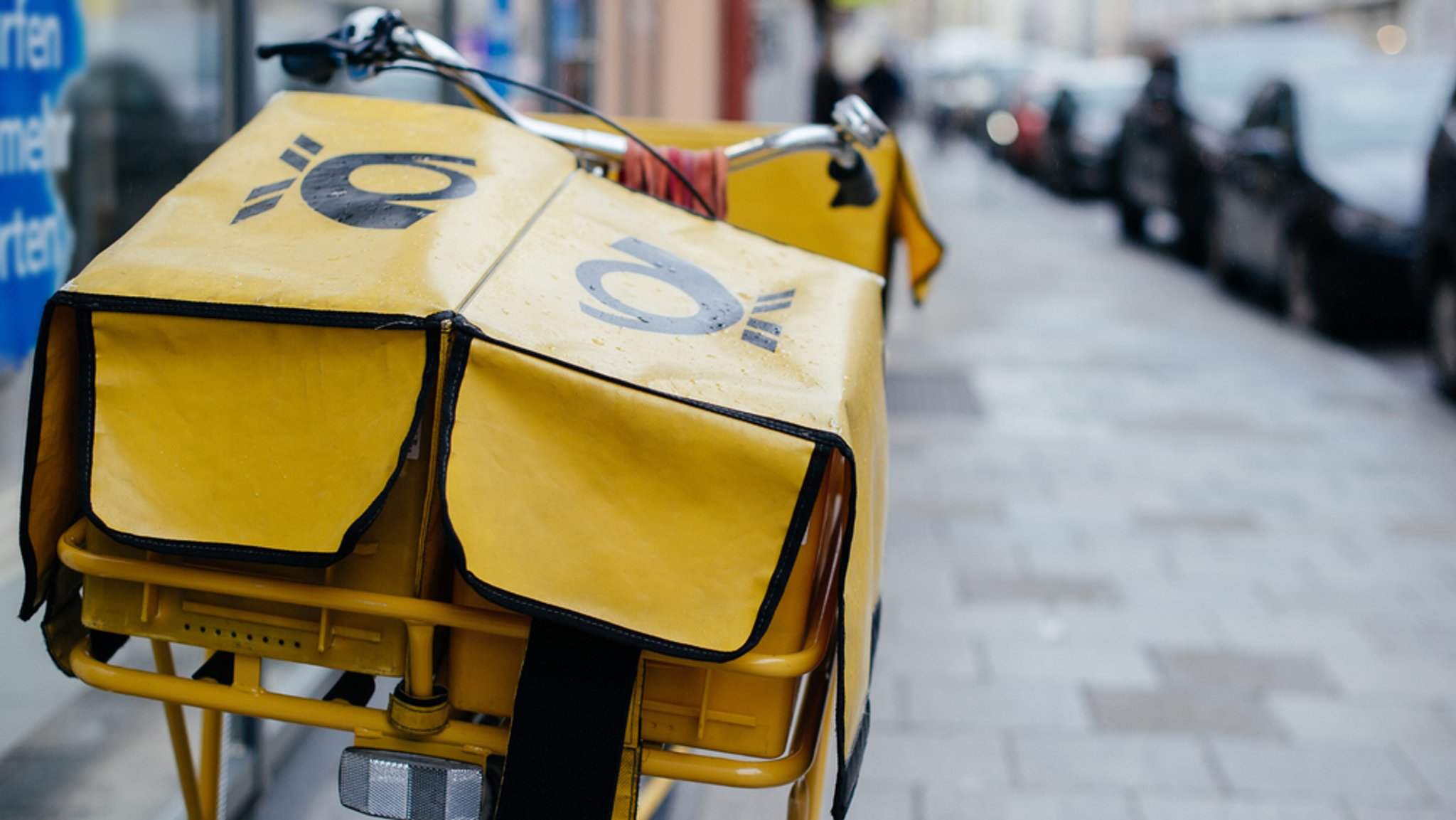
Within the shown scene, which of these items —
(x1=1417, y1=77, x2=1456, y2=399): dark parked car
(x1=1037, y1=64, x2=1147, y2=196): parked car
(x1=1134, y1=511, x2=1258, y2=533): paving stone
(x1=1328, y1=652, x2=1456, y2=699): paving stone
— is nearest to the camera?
(x1=1328, y1=652, x2=1456, y2=699): paving stone

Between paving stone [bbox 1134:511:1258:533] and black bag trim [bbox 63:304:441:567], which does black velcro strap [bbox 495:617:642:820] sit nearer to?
black bag trim [bbox 63:304:441:567]

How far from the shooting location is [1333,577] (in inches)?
194

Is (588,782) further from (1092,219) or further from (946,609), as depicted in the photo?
(1092,219)

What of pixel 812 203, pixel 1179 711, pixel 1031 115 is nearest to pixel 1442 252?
pixel 1179 711

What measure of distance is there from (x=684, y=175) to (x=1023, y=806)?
5.79 feet

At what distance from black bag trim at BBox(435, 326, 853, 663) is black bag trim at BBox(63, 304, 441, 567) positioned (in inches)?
1.0

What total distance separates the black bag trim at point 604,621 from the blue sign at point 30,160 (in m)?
1.40

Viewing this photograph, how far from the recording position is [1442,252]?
7242 millimetres

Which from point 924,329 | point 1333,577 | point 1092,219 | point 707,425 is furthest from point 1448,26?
point 707,425

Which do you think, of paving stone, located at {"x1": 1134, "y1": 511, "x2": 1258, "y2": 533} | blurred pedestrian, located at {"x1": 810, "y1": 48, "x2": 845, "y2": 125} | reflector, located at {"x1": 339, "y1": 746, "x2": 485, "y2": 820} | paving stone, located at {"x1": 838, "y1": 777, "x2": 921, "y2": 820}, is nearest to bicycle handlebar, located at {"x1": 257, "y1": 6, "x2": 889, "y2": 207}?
reflector, located at {"x1": 339, "y1": 746, "x2": 485, "y2": 820}

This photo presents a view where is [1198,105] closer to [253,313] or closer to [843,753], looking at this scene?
[843,753]

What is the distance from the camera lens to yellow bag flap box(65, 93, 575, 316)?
152 cm

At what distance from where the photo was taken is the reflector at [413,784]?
1637 mm

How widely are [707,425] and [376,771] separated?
22.3 inches
